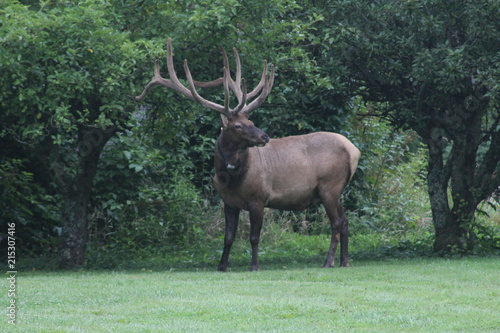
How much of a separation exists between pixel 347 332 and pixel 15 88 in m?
6.29

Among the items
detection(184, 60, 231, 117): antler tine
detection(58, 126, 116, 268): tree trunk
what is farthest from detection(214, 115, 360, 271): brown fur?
detection(58, 126, 116, 268): tree trunk

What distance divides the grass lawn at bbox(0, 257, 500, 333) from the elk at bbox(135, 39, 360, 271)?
1048 millimetres

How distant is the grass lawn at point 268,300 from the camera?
24.3 feet

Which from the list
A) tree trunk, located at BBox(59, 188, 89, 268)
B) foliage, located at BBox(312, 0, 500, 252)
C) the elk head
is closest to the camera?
Result: the elk head

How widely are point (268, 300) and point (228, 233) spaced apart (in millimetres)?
3906

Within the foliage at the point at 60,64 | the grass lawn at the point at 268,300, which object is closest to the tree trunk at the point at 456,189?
the grass lawn at the point at 268,300

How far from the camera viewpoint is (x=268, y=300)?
8.68m

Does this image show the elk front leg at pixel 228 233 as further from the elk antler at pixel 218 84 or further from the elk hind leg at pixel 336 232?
the elk antler at pixel 218 84

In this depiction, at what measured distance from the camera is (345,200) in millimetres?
18328

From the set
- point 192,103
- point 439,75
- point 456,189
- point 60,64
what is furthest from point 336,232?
point 60,64

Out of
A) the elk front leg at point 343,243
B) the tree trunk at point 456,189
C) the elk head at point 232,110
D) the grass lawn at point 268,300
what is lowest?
the grass lawn at point 268,300

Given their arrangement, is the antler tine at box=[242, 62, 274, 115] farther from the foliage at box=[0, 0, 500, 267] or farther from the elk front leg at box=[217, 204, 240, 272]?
the elk front leg at box=[217, 204, 240, 272]

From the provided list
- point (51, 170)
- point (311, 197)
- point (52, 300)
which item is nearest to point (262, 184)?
point (311, 197)

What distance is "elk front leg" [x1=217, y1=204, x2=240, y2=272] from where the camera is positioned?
12430 millimetres
